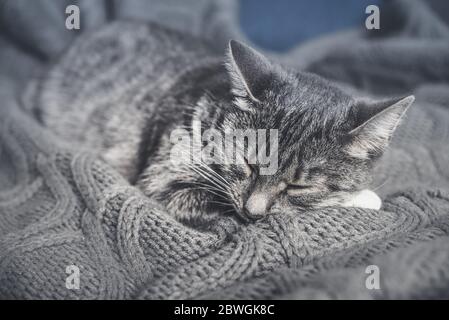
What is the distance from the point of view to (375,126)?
3.28 ft

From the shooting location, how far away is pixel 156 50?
170cm

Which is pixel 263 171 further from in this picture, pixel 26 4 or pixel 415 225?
pixel 26 4

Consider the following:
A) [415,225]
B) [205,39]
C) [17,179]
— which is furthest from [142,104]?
[415,225]

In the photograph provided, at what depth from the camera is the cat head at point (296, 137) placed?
3.28 ft

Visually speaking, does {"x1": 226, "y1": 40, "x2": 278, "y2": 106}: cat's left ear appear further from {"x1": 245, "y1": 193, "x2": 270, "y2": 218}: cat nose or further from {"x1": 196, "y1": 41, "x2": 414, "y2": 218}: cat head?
{"x1": 245, "y1": 193, "x2": 270, "y2": 218}: cat nose

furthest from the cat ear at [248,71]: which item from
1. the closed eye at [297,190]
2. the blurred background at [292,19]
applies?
the blurred background at [292,19]

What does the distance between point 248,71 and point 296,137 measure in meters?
0.20

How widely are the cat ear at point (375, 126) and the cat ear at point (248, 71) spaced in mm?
238

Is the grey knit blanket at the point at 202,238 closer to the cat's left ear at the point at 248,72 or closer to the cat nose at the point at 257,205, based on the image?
the cat nose at the point at 257,205

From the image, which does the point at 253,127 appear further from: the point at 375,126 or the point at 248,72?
the point at 375,126

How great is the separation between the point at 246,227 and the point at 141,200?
0.27m

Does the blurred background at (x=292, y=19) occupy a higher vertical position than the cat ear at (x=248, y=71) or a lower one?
higher

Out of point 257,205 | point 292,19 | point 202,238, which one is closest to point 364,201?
point 257,205
